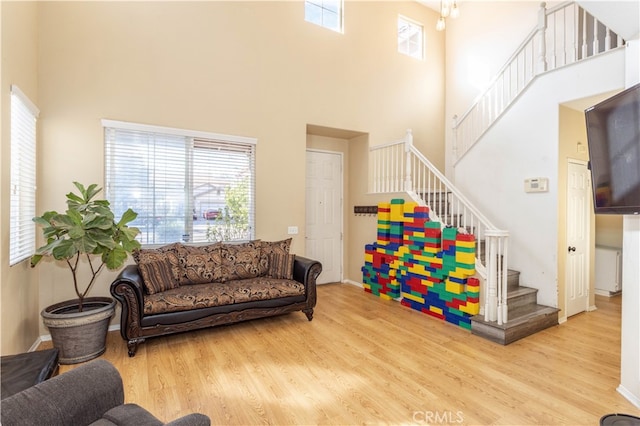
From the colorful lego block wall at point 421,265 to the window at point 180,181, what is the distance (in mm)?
2159

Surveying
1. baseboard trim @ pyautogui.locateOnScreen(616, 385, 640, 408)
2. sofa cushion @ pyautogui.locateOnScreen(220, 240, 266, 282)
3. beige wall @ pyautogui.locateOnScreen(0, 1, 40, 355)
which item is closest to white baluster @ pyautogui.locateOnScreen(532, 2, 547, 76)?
baseboard trim @ pyautogui.locateOnScreen(616, 385, 640, 408)

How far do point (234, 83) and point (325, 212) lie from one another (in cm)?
268

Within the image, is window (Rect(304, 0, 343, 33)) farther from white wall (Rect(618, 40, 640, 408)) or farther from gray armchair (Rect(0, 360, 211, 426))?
gray armchair (Rect(0, 360, 211, 426))

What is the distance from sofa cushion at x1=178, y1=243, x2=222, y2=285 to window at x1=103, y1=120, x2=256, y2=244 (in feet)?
1.19

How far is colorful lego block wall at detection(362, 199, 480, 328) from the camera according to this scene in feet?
12.4

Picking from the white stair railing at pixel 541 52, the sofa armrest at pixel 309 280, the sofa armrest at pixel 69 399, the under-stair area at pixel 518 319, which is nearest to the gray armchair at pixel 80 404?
the sofa armrest at pixel 69 399

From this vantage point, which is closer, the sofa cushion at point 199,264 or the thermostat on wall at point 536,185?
the sofa cushion at point 199,264

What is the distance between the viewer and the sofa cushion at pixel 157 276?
10.8 feet

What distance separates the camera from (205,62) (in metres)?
4.20

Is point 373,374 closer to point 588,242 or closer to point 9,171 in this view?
point 9,171

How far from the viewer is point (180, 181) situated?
407 cm

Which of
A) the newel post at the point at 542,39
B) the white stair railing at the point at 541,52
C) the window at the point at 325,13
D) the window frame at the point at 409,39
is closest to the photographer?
the newel post at the point at 542,39

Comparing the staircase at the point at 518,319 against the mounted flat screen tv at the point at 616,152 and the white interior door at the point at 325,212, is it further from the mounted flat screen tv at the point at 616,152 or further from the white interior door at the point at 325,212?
the white interior door at the point at 325,212

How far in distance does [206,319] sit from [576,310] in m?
4.81
